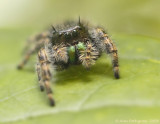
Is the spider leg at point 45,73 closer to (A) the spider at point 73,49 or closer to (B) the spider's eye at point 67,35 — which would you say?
(A) the spider at point 73,49

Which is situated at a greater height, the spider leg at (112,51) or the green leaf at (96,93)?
the spider leg at (112,51)

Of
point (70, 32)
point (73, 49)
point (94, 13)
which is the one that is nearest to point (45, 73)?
point (73, 49)

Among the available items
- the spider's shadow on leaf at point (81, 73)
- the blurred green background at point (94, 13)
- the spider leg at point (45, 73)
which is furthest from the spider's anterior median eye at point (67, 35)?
the blurred green background at point (94, 13)

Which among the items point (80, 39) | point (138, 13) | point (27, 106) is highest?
point (138, 13)

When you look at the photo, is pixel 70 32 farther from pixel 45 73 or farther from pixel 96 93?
pixel 96 93

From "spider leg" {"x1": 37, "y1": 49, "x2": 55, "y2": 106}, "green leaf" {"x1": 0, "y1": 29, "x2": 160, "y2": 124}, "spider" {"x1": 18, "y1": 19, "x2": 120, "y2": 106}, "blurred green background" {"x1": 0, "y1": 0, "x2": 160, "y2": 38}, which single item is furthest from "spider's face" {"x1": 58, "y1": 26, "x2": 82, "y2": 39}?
"blurred green background" {"x1": 0, "y1": 0, "x2": 160, "y2": 38}

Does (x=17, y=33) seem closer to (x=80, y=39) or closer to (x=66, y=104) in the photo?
(x=80, y=39)

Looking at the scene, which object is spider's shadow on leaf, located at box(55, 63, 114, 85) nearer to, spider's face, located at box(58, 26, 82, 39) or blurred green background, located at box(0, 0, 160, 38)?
spider's face, located at box(58, 26, 82, 39)

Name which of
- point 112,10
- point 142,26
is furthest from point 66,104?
point 112,10
